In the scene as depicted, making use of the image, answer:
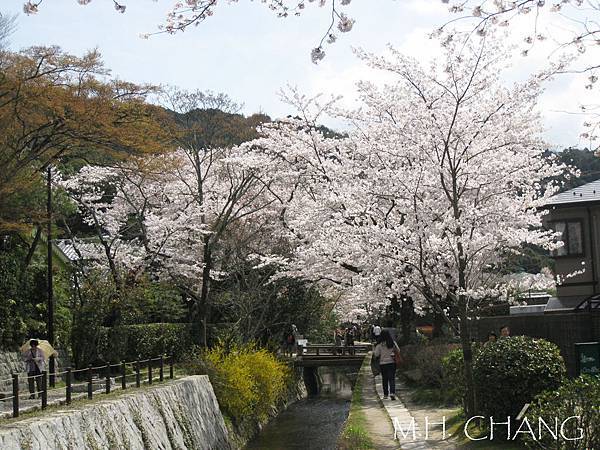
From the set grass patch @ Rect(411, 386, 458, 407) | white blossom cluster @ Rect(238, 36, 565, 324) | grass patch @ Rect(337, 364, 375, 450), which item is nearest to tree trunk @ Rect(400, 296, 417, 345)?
white blossom cluster @ Rect(238, 36, 565, 324)

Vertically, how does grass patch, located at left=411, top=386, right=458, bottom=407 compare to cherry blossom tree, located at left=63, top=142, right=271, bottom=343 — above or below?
below

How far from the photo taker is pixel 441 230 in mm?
13688

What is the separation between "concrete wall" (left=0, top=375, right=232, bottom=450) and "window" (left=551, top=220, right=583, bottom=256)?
12300 millimetres

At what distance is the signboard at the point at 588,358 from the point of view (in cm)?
1117

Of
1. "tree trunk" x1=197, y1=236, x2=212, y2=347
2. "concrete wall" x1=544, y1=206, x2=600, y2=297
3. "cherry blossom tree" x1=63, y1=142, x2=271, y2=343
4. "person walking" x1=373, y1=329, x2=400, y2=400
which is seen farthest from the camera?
"cherry blossom tree" x1=63, y1=142, x2=271, y2=343

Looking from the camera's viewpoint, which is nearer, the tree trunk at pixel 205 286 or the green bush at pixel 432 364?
the green bush at pixel 432 364

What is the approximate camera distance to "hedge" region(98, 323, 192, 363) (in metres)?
24.9

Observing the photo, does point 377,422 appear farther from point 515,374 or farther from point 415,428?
point 515,374

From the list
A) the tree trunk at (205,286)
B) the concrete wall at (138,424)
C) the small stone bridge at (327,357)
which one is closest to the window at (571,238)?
the small stone bridge at (327,357)

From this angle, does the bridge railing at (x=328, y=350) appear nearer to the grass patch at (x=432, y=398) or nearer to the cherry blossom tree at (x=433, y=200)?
the cherry blossom tree at (x=433, y=200)

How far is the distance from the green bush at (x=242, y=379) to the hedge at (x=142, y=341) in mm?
4151

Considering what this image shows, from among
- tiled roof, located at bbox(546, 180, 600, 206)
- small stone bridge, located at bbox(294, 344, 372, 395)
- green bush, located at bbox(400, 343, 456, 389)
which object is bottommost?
small stone bridge, located at bbox(294, 344, 372, 395)

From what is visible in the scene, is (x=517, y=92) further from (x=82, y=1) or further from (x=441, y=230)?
(x=82, y=1)

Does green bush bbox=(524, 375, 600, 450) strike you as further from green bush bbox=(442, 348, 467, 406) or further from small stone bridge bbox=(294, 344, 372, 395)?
small stone bridge bbox=(294, 344, 372, 395)
